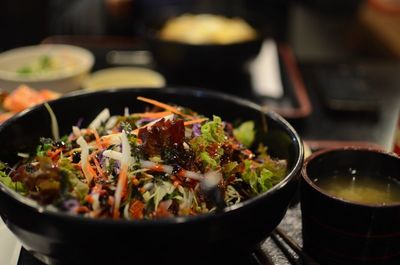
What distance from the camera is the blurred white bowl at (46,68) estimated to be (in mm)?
2094

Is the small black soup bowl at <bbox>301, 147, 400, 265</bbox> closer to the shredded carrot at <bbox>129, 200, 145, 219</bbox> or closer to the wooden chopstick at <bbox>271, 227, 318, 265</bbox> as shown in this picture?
the wooden chopstick at <bbox>271, 227, 318, 265</bbox>

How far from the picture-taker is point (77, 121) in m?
1.49

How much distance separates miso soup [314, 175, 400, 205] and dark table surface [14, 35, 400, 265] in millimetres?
389

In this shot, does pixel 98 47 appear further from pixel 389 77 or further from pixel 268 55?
pixel 389 77

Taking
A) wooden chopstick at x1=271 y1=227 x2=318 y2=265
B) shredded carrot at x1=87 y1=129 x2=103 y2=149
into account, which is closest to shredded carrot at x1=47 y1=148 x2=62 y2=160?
shredded carrot at x1=87 y1=129 x2=103 y2=149

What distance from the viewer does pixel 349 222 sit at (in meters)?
1.13

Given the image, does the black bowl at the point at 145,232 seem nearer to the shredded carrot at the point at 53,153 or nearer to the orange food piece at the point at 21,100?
the shredded carrot at the point at 53,153

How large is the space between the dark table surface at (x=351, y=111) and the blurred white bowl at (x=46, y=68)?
0.29m

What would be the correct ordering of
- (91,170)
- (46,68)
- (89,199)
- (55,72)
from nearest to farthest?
(89,199)
(91,170)
(55,72)
(46,68)

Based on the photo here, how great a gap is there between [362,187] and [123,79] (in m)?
1.51

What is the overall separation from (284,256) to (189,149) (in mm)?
364

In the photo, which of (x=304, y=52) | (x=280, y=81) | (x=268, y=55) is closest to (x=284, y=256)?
(x=280, y=81)

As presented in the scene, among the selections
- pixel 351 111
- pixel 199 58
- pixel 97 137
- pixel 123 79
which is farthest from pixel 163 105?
pixel 351 111

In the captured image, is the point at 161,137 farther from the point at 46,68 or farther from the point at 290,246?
the point at 46,68
